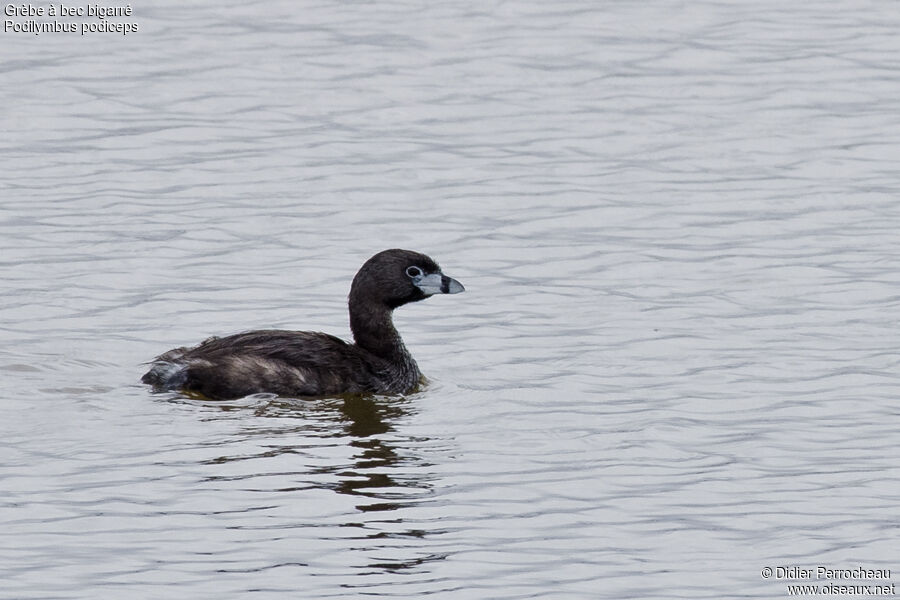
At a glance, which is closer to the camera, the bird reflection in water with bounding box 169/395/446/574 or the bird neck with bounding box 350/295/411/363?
the bird reflection in water with bounding box 169/395/446/574

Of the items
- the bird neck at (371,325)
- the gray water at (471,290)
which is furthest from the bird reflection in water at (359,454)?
the bird neck at (371,325)

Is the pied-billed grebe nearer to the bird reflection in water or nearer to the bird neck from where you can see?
the bird neck

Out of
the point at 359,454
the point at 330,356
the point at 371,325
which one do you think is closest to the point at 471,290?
the point at 371,325

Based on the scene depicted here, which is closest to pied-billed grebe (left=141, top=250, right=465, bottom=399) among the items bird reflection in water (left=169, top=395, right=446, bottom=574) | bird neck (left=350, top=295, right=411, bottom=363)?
bird neck (left=350, top=295, right=411, bottom=363)

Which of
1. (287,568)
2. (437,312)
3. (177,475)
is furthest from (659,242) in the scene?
(287,568)

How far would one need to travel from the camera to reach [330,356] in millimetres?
15438

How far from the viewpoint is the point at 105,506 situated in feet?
39.6

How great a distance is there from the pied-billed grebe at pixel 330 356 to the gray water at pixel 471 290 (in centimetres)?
21

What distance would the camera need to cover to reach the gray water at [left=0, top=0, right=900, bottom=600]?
460 inches

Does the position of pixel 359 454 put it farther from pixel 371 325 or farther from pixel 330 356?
pixel 371 325

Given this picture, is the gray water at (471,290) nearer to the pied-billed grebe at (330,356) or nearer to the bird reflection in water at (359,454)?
the bird reflection in water at (359,454)

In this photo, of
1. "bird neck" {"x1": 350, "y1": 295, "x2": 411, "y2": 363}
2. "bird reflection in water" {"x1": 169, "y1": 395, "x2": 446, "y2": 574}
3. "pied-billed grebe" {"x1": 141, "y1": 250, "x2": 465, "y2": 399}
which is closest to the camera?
"bird reflection in water" {"x1": 169, "y1": 395, "x2": 446, "y2": 574}

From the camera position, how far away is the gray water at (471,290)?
38.3 feet

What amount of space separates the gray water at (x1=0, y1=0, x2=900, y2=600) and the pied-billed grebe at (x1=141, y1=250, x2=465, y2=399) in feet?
0.68
